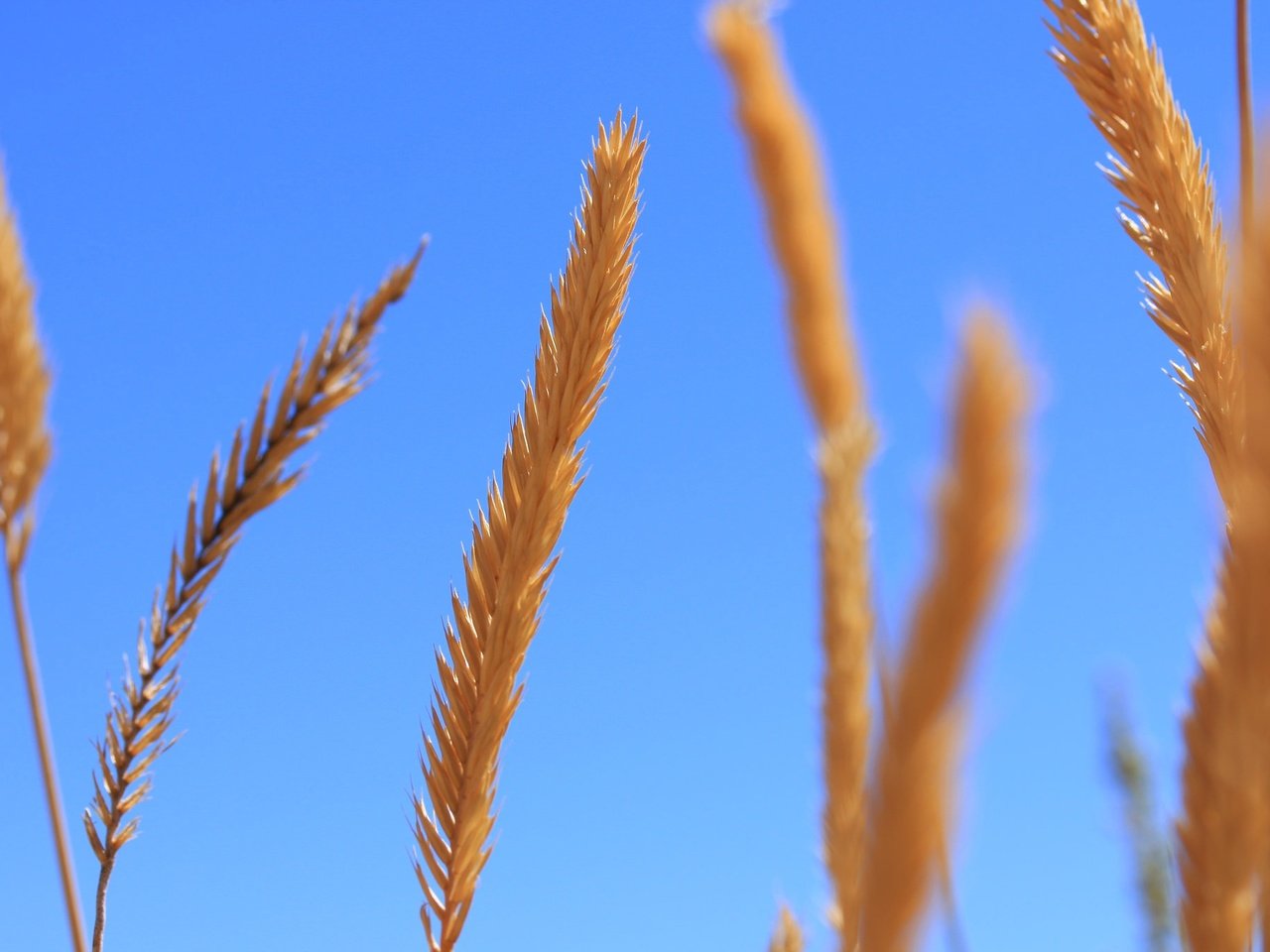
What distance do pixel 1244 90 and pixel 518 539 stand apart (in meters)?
0.83

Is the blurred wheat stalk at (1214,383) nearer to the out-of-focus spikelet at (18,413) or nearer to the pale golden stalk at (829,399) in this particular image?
the pale golden stalk at (829,399)

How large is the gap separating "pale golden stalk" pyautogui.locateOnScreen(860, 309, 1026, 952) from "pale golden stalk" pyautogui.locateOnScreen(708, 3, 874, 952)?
0.54 feet

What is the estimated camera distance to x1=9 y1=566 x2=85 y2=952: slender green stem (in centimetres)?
90

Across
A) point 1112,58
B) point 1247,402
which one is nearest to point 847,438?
point 1247,402

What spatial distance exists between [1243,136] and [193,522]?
39.0 inches

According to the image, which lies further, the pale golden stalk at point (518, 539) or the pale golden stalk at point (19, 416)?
the pale golden stalk at point (518, 539)

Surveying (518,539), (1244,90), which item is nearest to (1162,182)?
(1244,90)

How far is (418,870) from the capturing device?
1.32 meters

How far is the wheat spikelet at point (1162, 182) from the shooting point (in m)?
1.28

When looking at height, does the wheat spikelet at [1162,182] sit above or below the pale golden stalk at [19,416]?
above

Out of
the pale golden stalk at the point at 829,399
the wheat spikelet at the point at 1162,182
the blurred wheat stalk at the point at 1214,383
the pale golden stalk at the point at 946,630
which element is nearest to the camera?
the pale golden stalk at the point at 946,630

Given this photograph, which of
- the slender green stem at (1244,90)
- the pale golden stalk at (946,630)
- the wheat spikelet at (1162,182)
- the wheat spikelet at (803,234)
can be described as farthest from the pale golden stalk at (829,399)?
the wheat spikelet at (1162,182)

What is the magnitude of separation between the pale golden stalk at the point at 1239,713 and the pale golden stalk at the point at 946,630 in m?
0.14

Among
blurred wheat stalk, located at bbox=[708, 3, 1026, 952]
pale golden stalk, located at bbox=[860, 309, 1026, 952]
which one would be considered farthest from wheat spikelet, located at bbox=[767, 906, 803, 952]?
pale golden stalk, located at bbox=[860, 309, 1026, 952]
